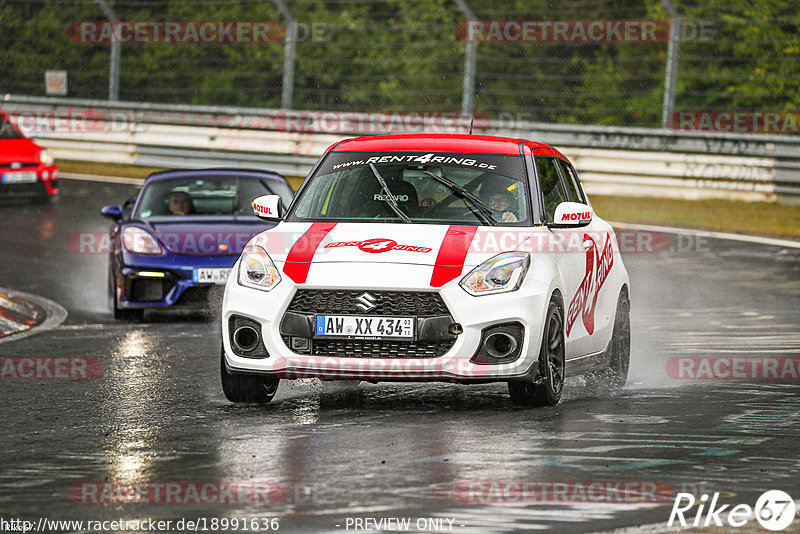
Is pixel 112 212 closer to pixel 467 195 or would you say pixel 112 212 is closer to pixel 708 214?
pixel 467 195

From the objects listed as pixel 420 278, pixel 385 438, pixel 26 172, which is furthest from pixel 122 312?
pixel 26 172

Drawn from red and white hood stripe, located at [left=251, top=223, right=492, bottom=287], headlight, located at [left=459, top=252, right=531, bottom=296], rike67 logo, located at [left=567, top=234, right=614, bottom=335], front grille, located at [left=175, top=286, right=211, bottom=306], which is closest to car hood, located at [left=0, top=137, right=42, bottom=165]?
front grille, located at [left=175, top=286, right=211, bottom=306]

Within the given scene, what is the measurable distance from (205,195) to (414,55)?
15.3m

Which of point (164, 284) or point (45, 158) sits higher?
point (45, 158)

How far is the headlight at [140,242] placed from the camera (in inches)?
528

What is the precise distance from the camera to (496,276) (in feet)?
27.2

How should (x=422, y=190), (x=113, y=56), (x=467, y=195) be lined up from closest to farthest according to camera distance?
(x=467, y=195) → (x=422, y=190) → (x=113, y=56)

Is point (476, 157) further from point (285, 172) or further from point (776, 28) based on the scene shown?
point (776, 28)

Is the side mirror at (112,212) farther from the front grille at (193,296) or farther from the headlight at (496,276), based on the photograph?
the headlight at (496,276)

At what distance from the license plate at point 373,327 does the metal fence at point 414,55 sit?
16215 mm

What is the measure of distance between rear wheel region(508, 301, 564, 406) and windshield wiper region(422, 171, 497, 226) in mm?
728

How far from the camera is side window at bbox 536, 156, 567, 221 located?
9352 millimetres

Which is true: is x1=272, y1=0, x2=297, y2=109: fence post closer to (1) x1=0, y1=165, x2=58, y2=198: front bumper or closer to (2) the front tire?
(1) x1=0, y1=165, x2=58, y2=198: front bumper

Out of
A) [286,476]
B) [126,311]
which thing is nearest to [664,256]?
[126,311]
